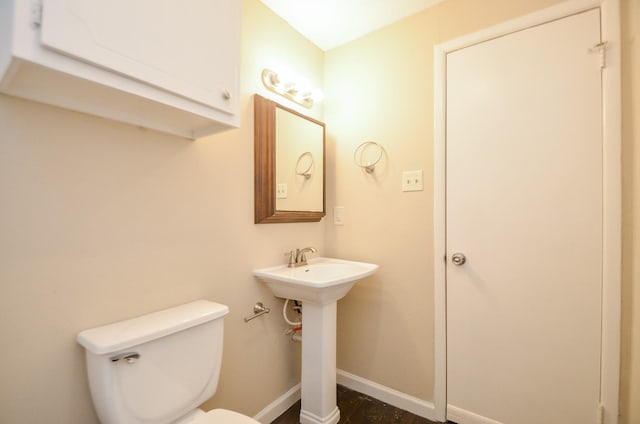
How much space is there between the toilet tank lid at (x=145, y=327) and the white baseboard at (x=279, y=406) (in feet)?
2.60

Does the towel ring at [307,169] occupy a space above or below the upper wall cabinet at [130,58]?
below

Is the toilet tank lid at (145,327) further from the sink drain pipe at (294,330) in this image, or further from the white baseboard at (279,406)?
the white baseboard at (279,406)

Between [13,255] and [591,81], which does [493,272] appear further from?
[13,255]

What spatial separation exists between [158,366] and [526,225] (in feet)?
5.41

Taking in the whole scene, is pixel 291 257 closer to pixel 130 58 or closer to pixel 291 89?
pixel 291 89

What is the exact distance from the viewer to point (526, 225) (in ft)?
4.43

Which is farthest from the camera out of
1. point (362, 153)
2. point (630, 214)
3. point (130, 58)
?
point (362, 153)

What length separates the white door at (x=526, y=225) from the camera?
123 centimetres

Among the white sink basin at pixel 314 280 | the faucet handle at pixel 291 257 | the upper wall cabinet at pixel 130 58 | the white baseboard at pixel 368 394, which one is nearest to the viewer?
the upper wall cabinet at pixel 130 58

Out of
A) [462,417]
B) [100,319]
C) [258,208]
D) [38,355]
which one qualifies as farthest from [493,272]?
[38,355]

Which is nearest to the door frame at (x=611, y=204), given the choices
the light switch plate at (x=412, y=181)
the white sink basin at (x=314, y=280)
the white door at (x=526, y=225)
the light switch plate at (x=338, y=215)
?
the white door at (x=526, y=225)

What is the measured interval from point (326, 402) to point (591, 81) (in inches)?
77.2

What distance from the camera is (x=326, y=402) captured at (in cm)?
149

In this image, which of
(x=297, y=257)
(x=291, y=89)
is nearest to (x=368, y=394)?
(x=297, y=257)
